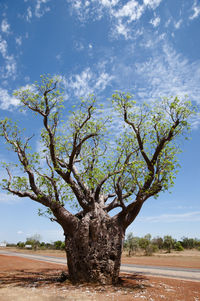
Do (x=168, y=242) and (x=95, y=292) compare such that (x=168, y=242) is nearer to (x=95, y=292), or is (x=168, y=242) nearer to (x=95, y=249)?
(x=95, y=249)

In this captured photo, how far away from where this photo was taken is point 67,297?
856cm

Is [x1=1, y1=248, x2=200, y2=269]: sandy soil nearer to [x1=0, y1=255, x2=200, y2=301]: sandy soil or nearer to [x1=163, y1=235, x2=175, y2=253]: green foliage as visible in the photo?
[x1=0, y1=255, x2=200, y2=301]: sandy soil

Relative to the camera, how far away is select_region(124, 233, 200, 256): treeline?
51213 millimetres

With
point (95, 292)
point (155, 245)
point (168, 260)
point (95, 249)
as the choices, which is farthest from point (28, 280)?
point (155, 245)

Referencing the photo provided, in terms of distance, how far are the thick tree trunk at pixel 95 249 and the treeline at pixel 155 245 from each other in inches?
1502

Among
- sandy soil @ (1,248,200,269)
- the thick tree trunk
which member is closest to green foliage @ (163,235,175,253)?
sandy soil @ (1,248,200,269)

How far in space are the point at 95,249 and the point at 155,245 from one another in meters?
50.4

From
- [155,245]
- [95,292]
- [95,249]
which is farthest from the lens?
[155,245]

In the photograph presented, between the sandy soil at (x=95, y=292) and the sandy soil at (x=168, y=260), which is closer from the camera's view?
the sandy soil at (x=95, y=292)

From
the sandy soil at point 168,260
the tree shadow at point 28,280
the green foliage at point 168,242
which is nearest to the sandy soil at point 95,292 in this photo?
the tree shadow at point 28,280

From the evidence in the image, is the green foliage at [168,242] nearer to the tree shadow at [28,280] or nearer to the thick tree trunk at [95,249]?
the tree shadow at [28,280]

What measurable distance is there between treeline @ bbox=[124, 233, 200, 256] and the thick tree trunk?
38.1m

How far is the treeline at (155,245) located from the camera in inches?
2016

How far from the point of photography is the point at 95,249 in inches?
439
